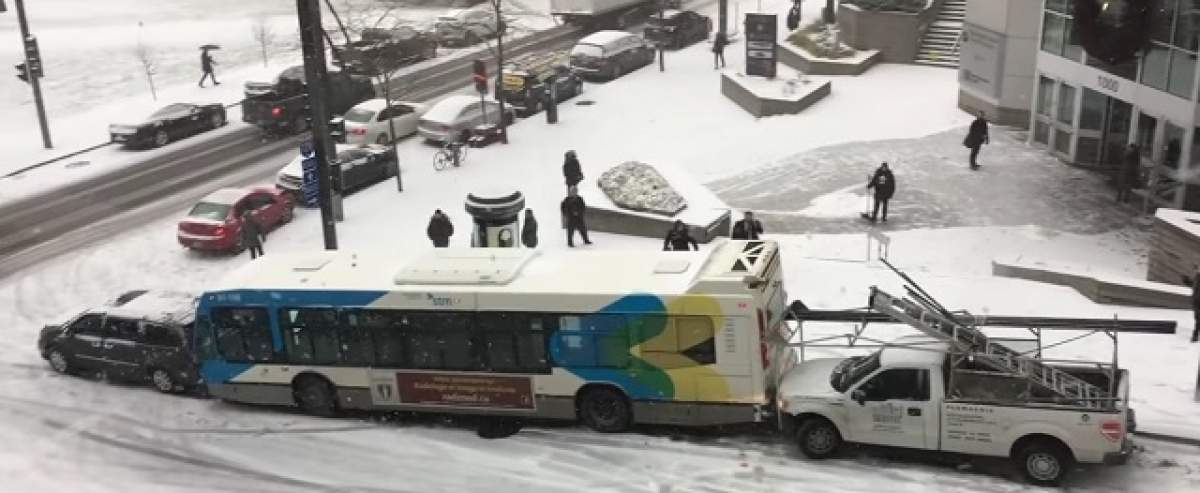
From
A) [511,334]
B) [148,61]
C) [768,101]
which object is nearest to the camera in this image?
[511,334]

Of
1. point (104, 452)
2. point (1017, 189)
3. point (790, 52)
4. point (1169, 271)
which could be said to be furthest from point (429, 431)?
point (790, 52)

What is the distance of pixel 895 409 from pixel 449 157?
1811 cm

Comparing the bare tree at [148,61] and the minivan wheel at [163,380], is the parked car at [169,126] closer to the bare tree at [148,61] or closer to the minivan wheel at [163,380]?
the bare tree at [148,61]

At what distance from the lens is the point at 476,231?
22.3m

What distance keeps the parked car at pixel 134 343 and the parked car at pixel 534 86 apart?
14.8 m

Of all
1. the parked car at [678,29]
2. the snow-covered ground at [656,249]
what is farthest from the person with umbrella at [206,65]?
the parked car at [678,29]

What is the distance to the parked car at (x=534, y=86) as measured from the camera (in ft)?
115

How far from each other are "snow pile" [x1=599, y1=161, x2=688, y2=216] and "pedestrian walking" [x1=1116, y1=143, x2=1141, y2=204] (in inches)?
382

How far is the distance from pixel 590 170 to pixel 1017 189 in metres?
10.2

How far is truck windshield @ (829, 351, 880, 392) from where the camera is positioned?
14438 millimetres

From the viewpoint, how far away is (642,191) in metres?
24.4

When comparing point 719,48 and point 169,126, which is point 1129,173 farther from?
point 169,126

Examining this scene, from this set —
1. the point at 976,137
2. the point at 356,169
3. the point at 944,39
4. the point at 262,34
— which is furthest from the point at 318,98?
the point at 262,34

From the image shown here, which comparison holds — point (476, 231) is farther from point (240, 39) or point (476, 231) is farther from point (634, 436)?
point (240, 39)
